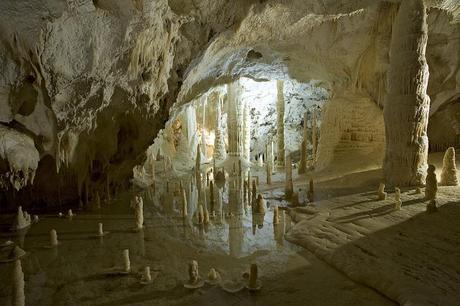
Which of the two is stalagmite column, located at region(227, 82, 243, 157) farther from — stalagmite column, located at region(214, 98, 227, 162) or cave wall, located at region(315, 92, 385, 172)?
cave wall, located at region(315, 92, 385, 172)

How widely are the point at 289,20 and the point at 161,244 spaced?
24.3ft

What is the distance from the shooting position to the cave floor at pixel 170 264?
4492 mm

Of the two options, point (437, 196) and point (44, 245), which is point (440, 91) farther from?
point (44, 245)

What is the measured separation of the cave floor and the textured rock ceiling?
6.38 ft

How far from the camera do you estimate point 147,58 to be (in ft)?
26.5

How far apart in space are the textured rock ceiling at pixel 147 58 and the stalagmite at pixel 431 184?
5332 mm

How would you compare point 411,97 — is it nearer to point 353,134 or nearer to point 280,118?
point 353,134

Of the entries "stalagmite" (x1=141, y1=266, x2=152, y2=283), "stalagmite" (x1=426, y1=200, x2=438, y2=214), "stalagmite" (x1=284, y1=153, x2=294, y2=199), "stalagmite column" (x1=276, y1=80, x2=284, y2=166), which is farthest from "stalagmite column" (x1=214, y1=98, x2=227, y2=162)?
"stalagmite" (x1=141, y1=266, x2=152, y2=283)

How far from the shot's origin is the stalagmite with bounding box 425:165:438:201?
7.12 metres

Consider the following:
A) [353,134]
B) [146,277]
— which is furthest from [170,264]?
[353,134]

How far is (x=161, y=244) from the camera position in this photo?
6.52 meters

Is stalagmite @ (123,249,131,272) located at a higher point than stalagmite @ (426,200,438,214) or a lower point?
lower

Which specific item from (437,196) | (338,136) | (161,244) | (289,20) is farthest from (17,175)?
(338,136)

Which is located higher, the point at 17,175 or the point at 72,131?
the point at 72,131
